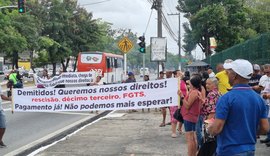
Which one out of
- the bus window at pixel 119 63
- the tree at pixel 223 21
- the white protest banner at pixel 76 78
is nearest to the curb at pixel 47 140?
the white protest banner at pixel 76 78

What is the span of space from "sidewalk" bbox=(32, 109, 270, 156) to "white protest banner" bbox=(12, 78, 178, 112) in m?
0.84

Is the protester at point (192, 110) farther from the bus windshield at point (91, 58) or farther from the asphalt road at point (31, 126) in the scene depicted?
the bus windshield at point (91, 58)

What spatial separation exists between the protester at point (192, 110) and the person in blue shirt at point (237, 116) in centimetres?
334

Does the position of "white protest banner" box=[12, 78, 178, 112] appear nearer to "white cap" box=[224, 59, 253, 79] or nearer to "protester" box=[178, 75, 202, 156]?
"protester" box=[178, 75, 202, 156]

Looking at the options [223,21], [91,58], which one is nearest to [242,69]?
[91,58]

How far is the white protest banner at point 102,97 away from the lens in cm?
977

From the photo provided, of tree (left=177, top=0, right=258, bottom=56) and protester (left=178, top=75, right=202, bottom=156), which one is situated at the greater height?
tree (left=177, top=0, right=258, bottom=56)

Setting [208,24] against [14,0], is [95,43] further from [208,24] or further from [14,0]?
[208,24]

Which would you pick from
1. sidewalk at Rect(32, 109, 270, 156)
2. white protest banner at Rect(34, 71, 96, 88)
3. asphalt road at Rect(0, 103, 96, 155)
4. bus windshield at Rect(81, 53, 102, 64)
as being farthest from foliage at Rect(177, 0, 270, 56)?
sidewalk at Rect(32, 109, 270, 156)

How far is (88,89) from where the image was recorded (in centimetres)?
1046

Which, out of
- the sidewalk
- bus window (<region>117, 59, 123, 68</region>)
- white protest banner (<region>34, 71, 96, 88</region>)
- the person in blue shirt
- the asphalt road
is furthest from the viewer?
bus window (<region>117, 59, 123, 68</region>)

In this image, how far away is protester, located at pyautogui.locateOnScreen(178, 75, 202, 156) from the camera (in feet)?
24.5

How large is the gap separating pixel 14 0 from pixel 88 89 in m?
40.8

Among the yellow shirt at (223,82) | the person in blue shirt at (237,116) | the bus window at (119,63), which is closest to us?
the person in blue shirt at (237,116)
